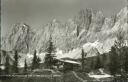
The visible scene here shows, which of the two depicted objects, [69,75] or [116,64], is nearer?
[69,75]

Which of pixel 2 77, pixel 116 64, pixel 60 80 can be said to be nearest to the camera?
pixel 60 80

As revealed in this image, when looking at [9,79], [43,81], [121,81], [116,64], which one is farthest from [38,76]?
[116,64]

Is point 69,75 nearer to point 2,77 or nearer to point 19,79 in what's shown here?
point 19,79

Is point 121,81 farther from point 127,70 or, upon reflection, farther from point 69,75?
point 127,70

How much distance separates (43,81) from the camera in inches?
3056

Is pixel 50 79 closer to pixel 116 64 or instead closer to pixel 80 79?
pixel 80 79

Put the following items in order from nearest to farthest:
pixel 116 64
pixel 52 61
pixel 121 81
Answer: pixel 121 81 < pixel 116 64 < pixel 52 61

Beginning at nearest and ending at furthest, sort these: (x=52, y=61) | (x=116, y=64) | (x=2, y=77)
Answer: (x=2, y=77), (x=116, y=64), (x=52, y=61)

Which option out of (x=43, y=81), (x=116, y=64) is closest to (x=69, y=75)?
(x=43, y=81)

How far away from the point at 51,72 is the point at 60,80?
665 centimetres

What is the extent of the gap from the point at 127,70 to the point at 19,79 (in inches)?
1708

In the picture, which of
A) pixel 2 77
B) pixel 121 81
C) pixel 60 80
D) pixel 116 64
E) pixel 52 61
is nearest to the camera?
pixel 121 81

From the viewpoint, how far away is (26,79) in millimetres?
79312

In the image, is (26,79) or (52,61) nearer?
(26,79)
